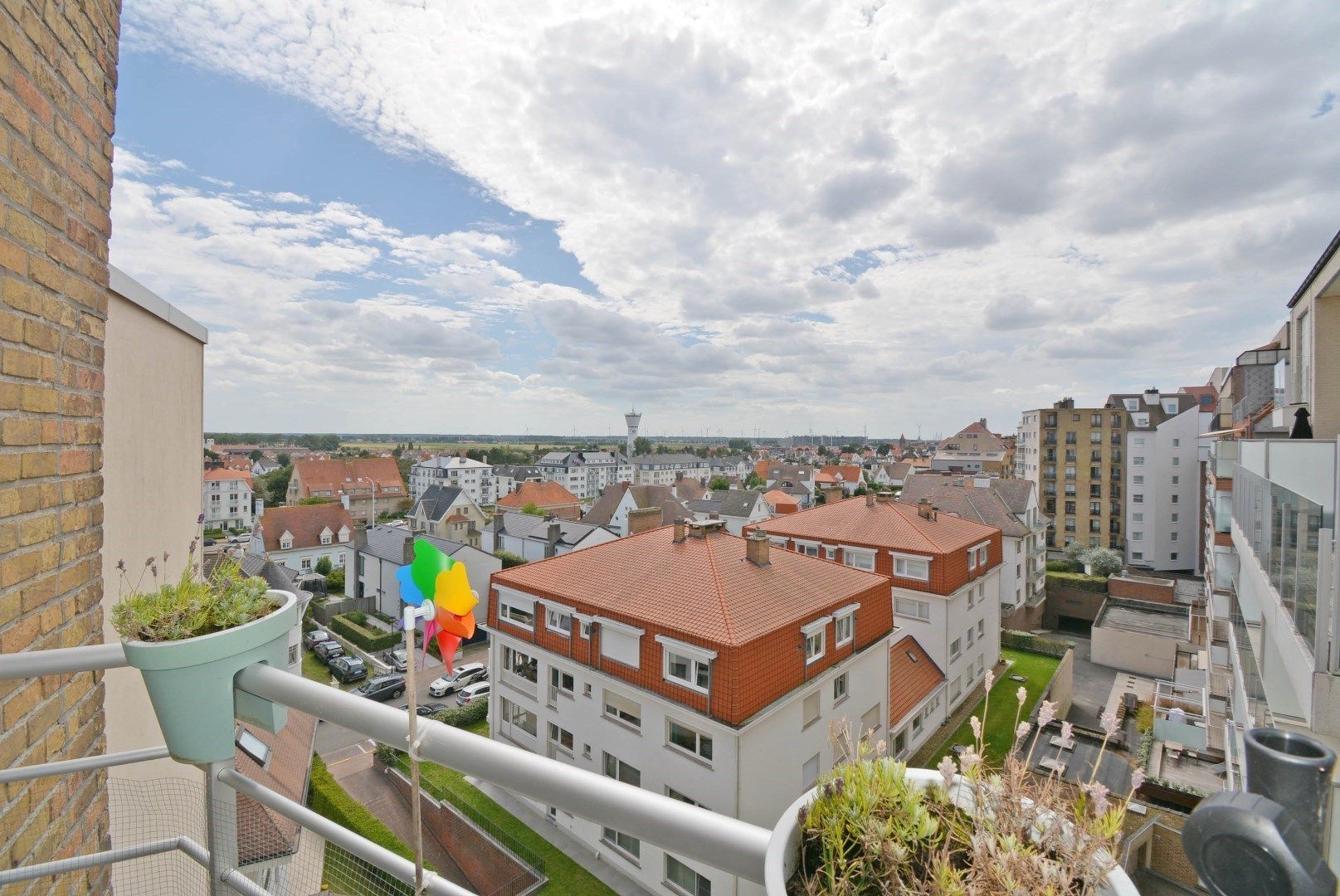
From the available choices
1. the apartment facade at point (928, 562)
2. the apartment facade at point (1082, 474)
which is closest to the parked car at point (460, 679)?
the apartment facade at point (928, 562)

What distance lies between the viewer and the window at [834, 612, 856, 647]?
1083 cm

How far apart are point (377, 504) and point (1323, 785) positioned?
63.5 metres

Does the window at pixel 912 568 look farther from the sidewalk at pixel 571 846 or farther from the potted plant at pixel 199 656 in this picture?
the potted plant at pixel 199 656

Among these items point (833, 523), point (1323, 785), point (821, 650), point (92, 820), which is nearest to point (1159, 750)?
point (833, 523)

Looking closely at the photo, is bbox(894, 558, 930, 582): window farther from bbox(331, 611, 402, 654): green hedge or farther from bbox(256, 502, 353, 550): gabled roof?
bbox(256, 502, 353, 550): gabled roof

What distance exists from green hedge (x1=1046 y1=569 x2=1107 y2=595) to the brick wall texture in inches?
1342

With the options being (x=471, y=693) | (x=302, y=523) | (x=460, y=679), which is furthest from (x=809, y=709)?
(x=302, y=523)

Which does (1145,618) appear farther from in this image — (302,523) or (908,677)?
(302,523)

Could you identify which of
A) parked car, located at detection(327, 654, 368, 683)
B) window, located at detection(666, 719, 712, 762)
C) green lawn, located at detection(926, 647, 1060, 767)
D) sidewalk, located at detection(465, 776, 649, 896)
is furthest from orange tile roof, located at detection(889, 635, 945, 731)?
parked car, located at detection(327, 654, 368, 683)

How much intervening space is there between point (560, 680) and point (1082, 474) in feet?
138

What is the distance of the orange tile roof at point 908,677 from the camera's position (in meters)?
13.1

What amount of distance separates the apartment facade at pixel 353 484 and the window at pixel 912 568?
53.4 m

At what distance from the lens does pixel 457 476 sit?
74500mm

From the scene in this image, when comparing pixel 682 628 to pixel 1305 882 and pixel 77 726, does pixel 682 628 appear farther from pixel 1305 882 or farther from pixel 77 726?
pixel 1305 882
